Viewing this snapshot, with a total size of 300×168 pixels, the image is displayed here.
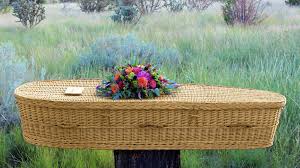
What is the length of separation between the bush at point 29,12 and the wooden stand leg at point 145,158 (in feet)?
8.67

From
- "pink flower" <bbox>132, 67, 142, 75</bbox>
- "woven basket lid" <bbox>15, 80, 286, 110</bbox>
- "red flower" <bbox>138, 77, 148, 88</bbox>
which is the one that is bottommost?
"woven basket lid" <bbox>15, 80, 286, 110</bbox>

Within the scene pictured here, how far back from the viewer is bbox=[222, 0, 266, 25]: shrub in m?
5.27

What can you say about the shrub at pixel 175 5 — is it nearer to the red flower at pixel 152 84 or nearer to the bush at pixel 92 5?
the bush at pixel 92 5

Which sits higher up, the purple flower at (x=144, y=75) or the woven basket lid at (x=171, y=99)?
the purple flower at (x=144, y=75)

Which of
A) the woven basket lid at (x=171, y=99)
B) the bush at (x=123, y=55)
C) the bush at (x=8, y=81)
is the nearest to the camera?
the woven basket lid at (x=171, y=99)

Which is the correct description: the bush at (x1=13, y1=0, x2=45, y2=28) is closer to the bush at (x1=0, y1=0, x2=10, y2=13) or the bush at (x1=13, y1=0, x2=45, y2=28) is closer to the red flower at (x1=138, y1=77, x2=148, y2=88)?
the bush at (x1=0, y1=0, x2=10, y2=13)

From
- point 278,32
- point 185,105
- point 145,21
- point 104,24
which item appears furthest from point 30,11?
point 185,105

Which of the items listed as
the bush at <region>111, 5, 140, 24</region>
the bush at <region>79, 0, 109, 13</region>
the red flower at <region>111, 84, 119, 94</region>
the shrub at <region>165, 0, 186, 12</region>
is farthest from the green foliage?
the red flower at <region>111, 84, 119, 94</region>

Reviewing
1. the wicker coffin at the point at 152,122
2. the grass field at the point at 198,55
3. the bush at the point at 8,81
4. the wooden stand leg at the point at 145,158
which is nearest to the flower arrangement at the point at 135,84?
the wicker coffin at the point at 152,122

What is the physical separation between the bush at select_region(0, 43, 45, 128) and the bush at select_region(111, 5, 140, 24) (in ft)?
4.51

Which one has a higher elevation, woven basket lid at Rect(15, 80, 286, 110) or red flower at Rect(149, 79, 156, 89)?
red flower at Rect(149, 79, 156, 89)

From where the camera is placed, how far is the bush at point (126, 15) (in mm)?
5230

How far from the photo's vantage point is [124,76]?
2.75 m

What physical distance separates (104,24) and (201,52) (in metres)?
0.94
